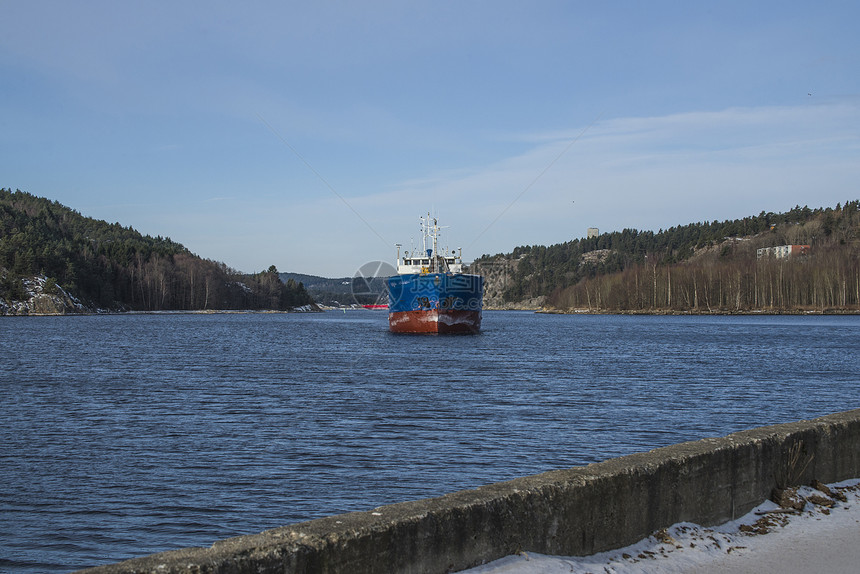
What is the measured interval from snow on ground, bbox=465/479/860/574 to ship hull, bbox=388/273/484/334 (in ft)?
187

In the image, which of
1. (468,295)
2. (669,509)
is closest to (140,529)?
(669,509)

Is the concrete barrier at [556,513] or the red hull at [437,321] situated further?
the red hull at [437,321]

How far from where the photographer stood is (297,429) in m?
20.0

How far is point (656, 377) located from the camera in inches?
1422

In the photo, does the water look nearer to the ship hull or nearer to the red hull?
the ship hull

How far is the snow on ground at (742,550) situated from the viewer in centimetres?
582

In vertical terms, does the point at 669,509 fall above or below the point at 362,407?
above

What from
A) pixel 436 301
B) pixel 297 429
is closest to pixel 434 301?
pixel 436 301

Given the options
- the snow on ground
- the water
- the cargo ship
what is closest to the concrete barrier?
the snow on ground

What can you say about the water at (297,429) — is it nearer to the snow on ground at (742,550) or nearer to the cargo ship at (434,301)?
the snow on ground at (742,550)

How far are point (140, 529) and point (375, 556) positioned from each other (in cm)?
782

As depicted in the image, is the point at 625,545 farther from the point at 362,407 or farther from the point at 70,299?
the point at 70,299

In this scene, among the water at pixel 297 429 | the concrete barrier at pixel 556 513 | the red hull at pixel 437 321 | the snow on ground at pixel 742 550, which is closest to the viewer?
the concrete barrier at pixel 556 513

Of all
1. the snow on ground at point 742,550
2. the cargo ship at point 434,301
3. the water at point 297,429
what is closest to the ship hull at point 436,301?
the cargo ship at point 434,301
